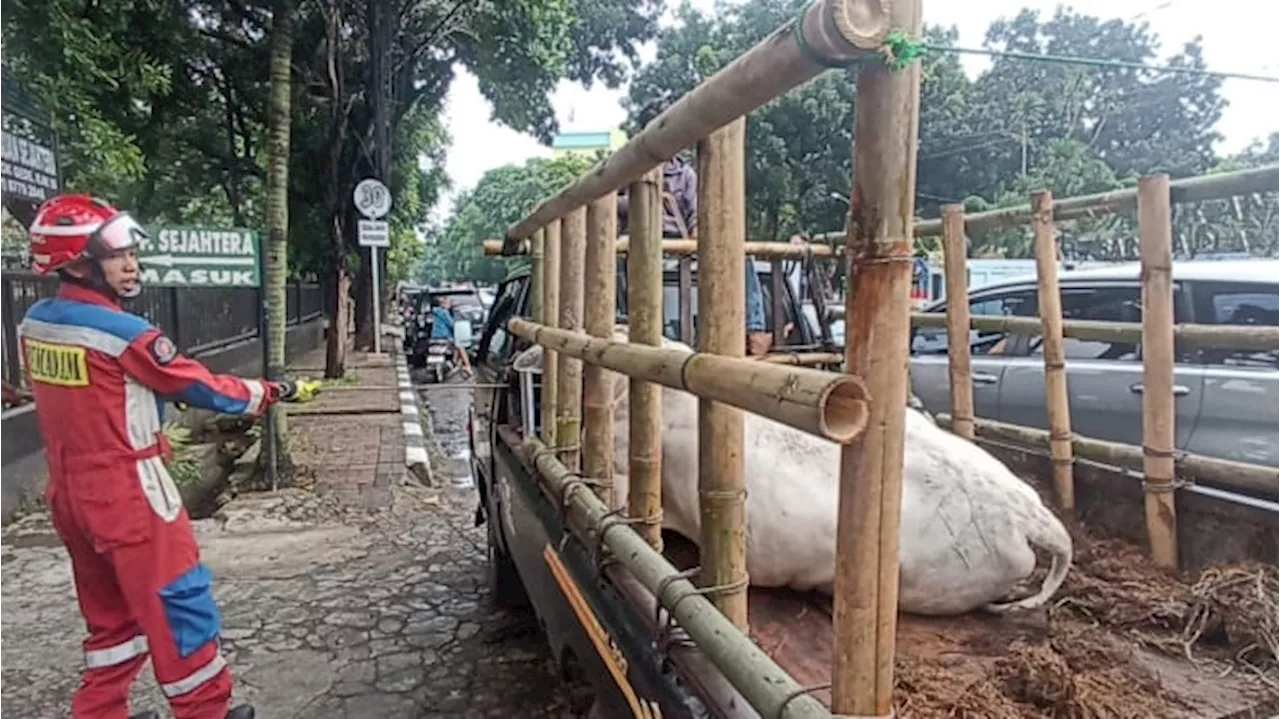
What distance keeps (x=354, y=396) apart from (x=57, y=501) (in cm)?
778

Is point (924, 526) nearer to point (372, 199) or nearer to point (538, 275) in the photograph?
point (538, 275)

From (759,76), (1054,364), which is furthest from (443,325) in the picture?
(759,76)

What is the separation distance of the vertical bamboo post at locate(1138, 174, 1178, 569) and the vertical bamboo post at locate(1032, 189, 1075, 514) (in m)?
0.37

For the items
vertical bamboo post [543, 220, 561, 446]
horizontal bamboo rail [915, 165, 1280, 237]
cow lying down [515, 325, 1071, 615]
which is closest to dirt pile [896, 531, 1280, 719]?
cow lying down [515, 325, 1071, 615]

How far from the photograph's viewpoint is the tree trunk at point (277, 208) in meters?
6.23

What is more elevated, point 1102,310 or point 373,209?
point 373,209

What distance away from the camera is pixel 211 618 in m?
2.63

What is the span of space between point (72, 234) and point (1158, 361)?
3.07 m

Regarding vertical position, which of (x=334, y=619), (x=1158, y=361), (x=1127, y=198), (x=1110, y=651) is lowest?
(x=334, y=619)

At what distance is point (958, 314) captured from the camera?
10.9ft

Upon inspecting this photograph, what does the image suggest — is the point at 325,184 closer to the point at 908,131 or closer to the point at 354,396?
the point at 354,396

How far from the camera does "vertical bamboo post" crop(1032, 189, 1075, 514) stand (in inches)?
119

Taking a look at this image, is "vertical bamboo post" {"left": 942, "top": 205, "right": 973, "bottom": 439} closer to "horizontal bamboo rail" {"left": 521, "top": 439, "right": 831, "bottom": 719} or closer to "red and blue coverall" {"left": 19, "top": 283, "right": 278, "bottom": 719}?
"horizontal bamboo rail" {"left": 521, "top": 439, "right": 831, "bottom": 719}

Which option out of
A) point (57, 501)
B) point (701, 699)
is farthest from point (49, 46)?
point (701, 699)
